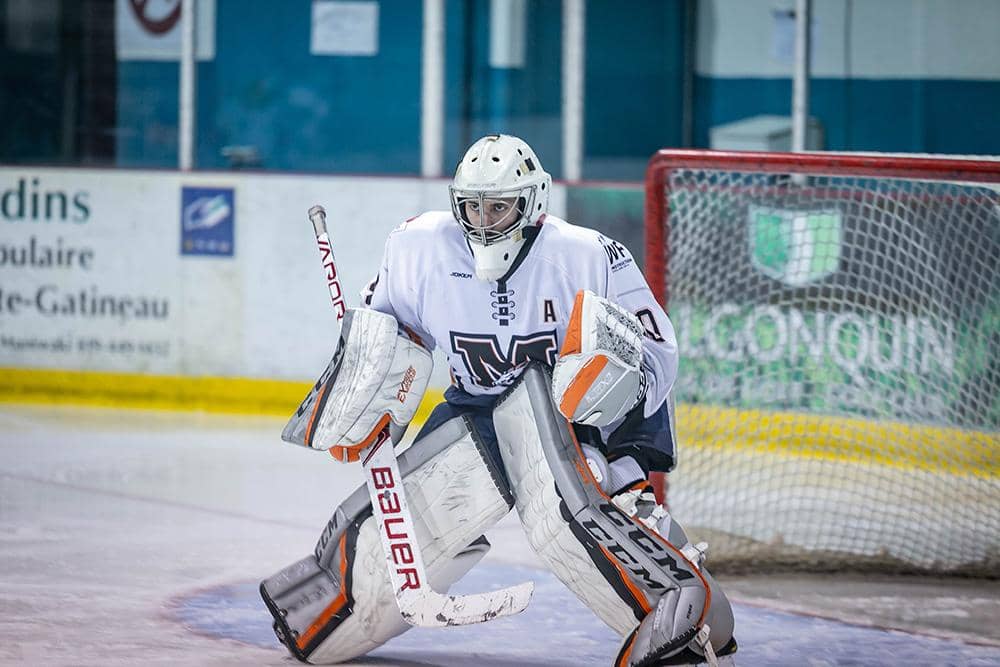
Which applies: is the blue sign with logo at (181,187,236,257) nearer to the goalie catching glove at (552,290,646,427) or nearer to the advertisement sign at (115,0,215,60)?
the advertisement sign at (115,0,215,60)

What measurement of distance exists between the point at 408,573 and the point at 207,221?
13.1 ft

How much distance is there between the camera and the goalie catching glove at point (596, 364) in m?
3.02

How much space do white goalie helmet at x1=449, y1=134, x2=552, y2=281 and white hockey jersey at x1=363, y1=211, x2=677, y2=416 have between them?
0.16ft

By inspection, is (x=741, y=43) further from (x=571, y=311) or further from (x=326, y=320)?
(x=571, y=311)

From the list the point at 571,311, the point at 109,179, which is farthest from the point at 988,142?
the point at 571,311

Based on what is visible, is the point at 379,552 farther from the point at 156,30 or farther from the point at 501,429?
the point at 156,30

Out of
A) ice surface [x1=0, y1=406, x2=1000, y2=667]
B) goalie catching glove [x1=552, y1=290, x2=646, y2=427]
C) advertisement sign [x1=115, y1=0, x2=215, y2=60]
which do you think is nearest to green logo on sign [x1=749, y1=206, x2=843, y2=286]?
ice surface [x1=0, y1=406, x2=1000, y2=667]

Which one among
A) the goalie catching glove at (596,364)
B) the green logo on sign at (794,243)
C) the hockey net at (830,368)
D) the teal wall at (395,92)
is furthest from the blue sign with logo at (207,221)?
the goalie catching glove at (596,364)

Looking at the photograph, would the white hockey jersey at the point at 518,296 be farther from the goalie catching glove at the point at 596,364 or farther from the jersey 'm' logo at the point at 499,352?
the goalie catching glove at the point at 596,364

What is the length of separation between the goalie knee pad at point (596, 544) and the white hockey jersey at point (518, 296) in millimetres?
73

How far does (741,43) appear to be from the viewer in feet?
23.1

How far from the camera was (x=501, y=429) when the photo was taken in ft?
10.8

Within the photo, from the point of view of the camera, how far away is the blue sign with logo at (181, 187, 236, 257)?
700 cm

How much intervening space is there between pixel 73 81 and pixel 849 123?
3.28 meters
